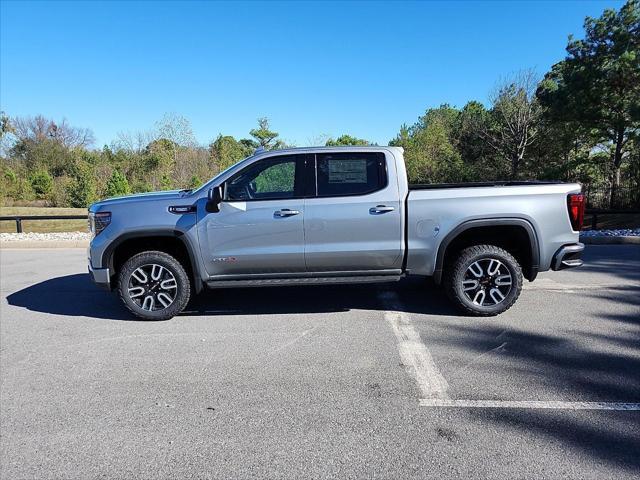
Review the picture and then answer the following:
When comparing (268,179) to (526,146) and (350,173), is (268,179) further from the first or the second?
(526,146)

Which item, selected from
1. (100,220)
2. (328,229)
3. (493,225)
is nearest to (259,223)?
(328,229)

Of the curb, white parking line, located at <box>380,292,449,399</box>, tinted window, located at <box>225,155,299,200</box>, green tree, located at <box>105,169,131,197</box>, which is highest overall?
green tree, located at <box>105,169,131,197</box>

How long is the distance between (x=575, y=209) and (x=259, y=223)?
365 cm

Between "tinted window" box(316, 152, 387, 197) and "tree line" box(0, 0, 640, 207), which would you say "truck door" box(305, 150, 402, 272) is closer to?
"tinted window" box(316, 152, 387, 197)

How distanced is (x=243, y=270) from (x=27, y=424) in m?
2.52

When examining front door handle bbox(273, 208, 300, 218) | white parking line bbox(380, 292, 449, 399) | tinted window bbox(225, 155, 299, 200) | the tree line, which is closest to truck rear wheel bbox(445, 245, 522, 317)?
white parking line bbox(380, 292, 449, 399)

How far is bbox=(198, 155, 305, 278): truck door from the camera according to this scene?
4.95m

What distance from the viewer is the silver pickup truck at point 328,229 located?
4.96 meters

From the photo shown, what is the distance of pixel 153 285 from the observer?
16.9 ft

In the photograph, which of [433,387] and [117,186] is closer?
[433,387]

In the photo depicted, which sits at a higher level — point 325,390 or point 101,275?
Result: point 101,275

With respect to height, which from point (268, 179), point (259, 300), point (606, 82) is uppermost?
point (606, 82)

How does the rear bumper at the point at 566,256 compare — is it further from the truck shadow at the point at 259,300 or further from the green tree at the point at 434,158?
the green tree at the point at 434,158

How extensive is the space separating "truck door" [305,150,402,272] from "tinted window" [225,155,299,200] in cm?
30
